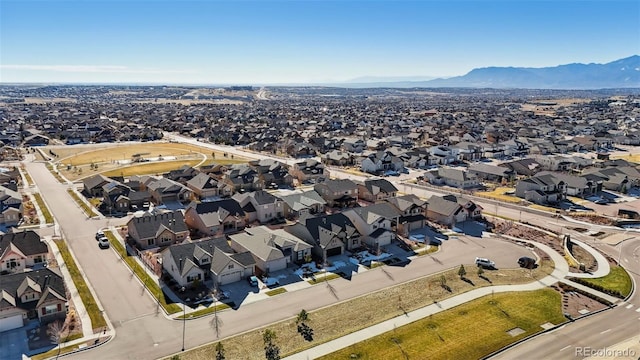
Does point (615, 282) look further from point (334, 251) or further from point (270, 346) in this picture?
point (270, 346)

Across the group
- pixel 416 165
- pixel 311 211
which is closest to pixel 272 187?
pixel 311 211

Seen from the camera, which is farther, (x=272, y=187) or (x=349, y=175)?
(x=349, y=175)

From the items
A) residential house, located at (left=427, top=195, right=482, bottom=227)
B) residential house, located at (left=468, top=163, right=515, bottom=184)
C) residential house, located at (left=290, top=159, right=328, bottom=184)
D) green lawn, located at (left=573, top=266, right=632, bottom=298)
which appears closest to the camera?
green lawn, located at (left=573, top=266, right=632, bottom=298)

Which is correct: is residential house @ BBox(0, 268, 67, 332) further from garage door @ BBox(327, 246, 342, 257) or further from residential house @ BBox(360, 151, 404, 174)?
residential house @ BBox(360, 151, 404, 174)

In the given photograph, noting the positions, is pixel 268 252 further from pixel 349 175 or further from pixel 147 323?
pixel 349 175

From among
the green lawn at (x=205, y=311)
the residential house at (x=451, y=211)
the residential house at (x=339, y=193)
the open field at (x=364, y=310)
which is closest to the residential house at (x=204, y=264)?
the green lawn at (x=205, y=311)

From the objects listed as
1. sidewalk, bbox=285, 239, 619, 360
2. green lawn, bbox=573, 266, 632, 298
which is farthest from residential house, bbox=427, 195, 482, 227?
green lawn, bbox=573, 266, 632, 298

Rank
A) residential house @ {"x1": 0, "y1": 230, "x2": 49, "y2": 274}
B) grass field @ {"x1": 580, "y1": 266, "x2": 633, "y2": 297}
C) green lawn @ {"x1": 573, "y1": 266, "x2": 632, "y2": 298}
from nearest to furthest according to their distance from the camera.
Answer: green lawn @ {"x1": 573, "y1": 266, "x2": 632, "y2": 298}, grass field @ {"x1": 580, "y1": 266, "x2": 633, "y2": 297}, residential house @ {"x1": 0, "y1": 230, "x2": 49, "y2": 274}
